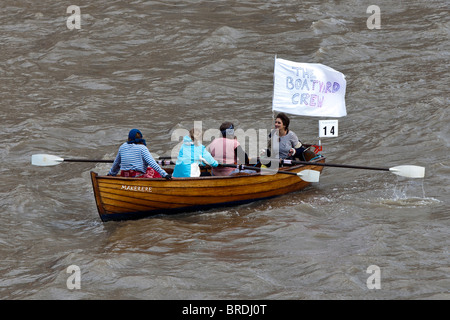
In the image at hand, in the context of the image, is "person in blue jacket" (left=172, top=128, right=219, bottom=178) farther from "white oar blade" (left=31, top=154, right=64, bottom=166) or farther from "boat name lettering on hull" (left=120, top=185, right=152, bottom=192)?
"white oar blade" (left=31, top=154, right=64, bottom=166)

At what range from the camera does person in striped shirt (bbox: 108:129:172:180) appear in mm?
11961

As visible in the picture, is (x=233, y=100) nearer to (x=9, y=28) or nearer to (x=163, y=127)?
(x=163, y=127)

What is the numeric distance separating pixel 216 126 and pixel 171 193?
5834mm

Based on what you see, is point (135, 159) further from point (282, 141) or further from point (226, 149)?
point (282, 141)

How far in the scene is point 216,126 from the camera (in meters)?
17.8

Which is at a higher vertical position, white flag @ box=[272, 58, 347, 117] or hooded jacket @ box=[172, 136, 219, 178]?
white flag @ box=[272, 58, 347, 117]

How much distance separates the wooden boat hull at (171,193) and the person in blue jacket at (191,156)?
0.33 metres

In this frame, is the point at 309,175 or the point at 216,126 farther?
the point at 216,126

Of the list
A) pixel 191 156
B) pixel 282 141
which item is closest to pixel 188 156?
pixel 191 156

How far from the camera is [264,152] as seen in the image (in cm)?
1438

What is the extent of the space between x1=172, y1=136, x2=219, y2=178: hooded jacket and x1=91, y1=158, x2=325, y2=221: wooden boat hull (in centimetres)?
34

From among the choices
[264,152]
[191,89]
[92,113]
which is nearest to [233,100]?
[191,89]

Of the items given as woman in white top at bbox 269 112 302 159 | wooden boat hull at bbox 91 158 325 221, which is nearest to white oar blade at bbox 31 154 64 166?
wooden boat hull at bbox 91 158 325 221

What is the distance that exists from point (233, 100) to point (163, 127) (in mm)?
2330
